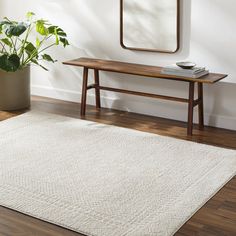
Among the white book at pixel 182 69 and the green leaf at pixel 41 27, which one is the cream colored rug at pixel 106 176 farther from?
the green leaf at pixel 41 27

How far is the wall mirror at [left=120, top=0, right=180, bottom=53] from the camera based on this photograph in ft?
14.7

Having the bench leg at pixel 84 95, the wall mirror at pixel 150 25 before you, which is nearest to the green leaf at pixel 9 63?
the bench leg at pixel 84 95

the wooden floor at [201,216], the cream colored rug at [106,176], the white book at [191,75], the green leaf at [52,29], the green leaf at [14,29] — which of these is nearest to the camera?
the wooden floor at [201,216]

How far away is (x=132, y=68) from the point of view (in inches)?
178

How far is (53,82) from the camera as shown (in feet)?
17.9

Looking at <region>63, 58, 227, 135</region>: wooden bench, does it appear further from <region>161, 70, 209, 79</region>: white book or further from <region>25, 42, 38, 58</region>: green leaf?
<region>25, 42, 38, 58</region>: green leaf

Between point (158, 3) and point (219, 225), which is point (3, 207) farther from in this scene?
point (158, 3)

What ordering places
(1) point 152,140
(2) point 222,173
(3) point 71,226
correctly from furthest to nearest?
1. (1) point 152,140
2. (2) point 222,173
3. (3) point 71,226

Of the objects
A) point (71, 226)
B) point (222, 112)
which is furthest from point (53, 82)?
point (71, 226)

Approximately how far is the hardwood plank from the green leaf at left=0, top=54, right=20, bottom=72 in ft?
1.62

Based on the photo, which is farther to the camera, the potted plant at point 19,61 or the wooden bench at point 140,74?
the potted plant at point 19,61

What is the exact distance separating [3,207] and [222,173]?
1.43 meters

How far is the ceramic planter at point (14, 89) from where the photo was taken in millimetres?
4961

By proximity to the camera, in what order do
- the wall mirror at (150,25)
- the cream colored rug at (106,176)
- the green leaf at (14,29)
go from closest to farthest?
the cream colored rug at (106,176), the wall mirror at (150,25), the green leaf at (14,29)
